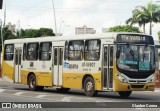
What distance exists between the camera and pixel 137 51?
2223 centimetres

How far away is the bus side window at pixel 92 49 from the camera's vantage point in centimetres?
2285

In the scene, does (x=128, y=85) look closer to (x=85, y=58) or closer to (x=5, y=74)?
(x=85, y=58)

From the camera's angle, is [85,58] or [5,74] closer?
[85,58]

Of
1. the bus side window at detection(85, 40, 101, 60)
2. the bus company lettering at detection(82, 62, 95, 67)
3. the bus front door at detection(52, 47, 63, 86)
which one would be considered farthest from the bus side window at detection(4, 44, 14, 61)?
the bus side window at detection(85, 40, 101, 60)

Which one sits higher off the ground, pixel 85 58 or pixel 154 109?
pixel 85 58

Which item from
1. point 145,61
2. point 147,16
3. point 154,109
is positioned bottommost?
point 154,109

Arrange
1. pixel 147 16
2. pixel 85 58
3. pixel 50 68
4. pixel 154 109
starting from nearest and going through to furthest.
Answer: pixel 154 109 → pixel 85 58 → pixel 50 68 → pixel 147 16

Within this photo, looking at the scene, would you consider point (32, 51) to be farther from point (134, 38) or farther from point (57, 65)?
point (134, 38)

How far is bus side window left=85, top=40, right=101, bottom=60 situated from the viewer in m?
22.9

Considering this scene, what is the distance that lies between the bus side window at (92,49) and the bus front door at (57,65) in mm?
2321

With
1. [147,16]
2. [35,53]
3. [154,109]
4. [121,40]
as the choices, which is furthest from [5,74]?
[147,16]

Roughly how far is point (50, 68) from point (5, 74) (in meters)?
5.35

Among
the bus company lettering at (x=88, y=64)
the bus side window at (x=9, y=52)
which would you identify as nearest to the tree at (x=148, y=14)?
the bus side window at (x=9, y=52)

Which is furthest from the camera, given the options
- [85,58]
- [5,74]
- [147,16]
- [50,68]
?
[147,16]
